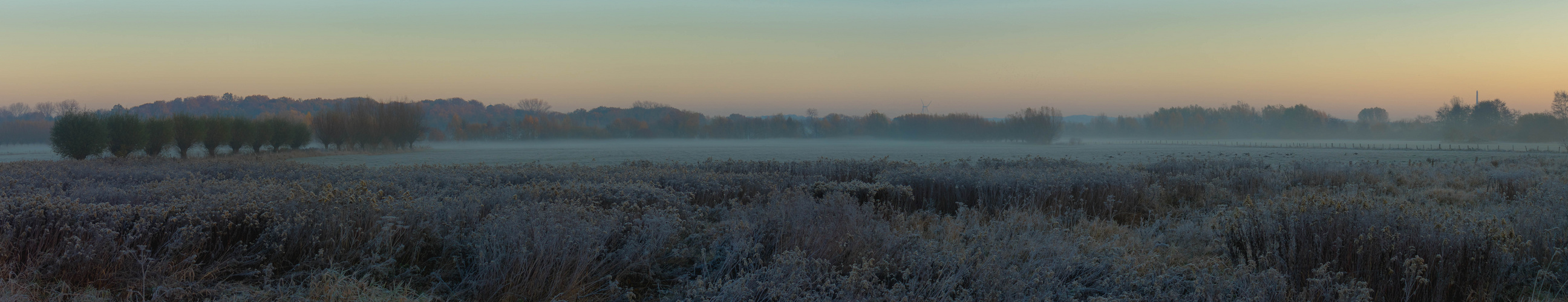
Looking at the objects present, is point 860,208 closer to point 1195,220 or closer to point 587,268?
point 587,268

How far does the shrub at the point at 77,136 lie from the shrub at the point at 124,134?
36.1 inches

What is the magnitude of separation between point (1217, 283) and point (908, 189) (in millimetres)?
6125

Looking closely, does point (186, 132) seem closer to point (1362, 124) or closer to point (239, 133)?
point (239, 133)

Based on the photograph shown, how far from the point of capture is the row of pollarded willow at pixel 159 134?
117 ft

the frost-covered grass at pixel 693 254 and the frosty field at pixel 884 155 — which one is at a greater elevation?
the frost-covered grass at pixel 693 254

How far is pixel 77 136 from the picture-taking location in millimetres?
35469

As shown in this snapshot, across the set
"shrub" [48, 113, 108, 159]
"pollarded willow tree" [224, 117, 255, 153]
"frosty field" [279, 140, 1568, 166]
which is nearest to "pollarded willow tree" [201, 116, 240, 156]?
"pollarded willow tree" [224, 117, 255, 153]

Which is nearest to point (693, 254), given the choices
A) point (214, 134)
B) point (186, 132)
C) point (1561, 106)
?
point (186, 132)

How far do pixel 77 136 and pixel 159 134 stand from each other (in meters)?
5.63

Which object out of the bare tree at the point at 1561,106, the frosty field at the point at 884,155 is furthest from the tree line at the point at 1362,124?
the frosty field at the point at 884,155

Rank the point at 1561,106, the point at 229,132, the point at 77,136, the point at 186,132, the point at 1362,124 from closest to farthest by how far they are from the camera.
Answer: the point at 77,136 → the point at 186,132 → the point at 229,132 → the point at 1561,106 → the point at 1362,124

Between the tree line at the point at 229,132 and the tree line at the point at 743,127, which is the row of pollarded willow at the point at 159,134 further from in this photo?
the tree line at the point at 743,127

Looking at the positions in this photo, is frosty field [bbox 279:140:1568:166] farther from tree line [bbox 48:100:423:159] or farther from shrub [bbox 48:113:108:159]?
shrub [bbox 48:113:108:159]

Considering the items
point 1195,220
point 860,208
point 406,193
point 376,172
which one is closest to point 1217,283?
point 860,208
